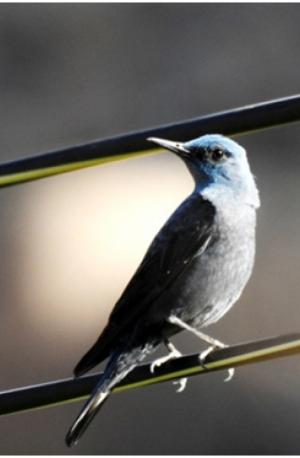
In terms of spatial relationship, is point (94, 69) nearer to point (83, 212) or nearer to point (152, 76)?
point (152, 76)

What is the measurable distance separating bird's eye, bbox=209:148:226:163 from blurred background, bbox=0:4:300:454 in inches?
251

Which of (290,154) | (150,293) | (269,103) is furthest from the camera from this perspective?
(290,154)

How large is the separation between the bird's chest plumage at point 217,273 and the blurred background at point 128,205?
659cm

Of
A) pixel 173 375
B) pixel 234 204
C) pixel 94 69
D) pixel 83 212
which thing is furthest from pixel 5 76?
pixel 173 375

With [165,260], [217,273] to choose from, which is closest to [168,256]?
[165,260]

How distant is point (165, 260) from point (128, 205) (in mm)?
8994

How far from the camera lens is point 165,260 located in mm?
7008

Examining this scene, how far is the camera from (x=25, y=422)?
14.9 meters

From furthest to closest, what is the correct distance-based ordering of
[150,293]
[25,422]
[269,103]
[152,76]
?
[152,76]
[25,422]
[150,293]
[269,103]

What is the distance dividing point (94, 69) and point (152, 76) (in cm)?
72

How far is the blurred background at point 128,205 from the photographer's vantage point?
48.4ft

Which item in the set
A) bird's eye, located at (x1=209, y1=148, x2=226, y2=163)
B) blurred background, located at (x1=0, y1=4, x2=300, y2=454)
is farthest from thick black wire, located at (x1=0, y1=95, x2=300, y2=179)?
blurred background, located at (x1=0, y1=4, x2=300, y2=454)

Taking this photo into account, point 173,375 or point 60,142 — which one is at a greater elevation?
point 173,375

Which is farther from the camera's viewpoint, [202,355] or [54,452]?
[54,452]
